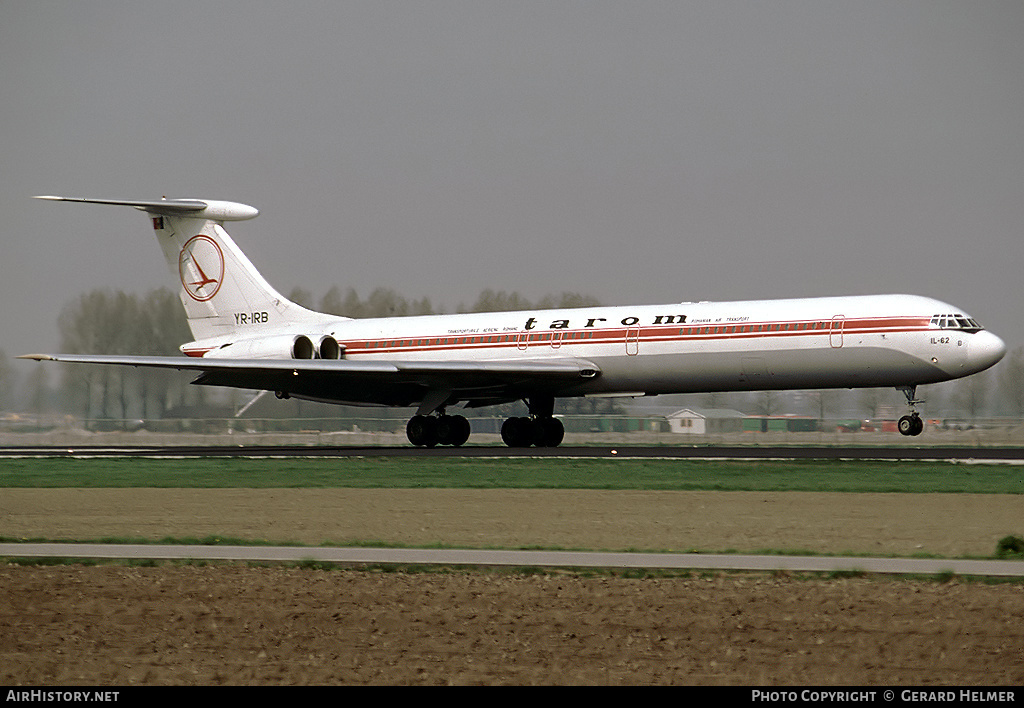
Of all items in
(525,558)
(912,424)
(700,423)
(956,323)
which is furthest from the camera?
(700,423)

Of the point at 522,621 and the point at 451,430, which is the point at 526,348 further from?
the point at 522,621

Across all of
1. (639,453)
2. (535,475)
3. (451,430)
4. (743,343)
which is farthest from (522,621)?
(451,430)

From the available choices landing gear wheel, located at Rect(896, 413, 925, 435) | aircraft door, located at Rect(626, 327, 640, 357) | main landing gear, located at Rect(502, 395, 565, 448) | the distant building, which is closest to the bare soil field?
landing gear wheel, located at Rect(896, 413, 925, 435)

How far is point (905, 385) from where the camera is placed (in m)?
35.7

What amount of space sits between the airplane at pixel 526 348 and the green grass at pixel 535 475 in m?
5.34

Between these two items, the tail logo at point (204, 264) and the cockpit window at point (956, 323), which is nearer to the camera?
the cockpit window at point (956, 323)

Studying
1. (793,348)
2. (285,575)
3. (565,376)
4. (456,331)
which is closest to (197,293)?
(456,331)

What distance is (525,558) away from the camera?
14367 millimetres

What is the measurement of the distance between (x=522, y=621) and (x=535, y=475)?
16367 mm

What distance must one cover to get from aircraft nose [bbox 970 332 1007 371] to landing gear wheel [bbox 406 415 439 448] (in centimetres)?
1626

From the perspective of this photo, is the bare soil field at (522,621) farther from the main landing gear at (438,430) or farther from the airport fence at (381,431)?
the airport fence at (381,431)

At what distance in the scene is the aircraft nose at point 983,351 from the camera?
113ft

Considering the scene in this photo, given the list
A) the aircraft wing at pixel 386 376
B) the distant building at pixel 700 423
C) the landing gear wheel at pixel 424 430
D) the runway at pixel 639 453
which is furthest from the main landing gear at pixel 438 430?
the distant building at pixel 700 423

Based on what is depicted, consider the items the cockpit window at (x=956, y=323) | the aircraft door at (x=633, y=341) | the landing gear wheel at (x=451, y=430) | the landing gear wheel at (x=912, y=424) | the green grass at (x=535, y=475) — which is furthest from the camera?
the landing gear wheel at (x=451, y=430)
